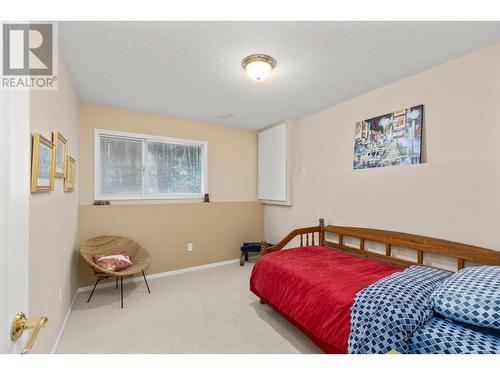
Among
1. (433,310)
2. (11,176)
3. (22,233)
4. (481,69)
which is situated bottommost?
(433,310)

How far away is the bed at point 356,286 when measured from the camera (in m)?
1.33

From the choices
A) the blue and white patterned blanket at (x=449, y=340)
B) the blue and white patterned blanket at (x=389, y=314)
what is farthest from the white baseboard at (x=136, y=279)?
the blue and white patterned blanket at (x=449, y=340)

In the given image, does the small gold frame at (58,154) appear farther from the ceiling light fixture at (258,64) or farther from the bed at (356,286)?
the bed at (356,286)

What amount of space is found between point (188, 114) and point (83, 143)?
1.40m

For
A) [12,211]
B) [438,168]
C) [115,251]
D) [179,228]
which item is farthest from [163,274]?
[438,168]

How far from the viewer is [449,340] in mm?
1151

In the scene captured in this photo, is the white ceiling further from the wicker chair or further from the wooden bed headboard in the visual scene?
the wicker chair

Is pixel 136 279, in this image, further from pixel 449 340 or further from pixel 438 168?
pixel 438 168

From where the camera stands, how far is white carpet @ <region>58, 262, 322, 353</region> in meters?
1.85

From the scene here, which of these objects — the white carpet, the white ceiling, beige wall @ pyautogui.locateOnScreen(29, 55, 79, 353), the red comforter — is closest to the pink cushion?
beige wall @ pyautogui.locateOnScreen(29, 55, 79, 353)

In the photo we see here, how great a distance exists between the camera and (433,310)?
135 centimetres

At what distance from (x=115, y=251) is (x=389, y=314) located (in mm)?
2929
